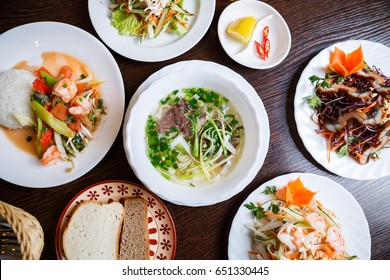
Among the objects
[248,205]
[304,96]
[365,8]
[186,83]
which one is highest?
[365,8]

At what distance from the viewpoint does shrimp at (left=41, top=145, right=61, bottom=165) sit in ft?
6.97

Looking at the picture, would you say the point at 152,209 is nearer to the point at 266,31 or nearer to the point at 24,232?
the point at 24,232

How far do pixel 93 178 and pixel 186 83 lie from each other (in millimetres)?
758

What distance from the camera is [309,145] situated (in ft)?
7.45

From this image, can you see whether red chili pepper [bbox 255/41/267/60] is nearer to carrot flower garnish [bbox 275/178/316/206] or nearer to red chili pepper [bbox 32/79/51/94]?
carrot flower garnish [bbox 275/178/316/206]

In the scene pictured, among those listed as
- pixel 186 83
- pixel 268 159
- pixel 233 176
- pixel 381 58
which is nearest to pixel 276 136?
pixel 268 159

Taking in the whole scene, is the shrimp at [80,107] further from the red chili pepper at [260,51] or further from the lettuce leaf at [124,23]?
the red chili pepper at [260,51]

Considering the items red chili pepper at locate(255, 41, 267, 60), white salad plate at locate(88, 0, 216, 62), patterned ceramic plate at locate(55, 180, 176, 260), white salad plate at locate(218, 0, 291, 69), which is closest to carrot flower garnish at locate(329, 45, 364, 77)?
white salad plate at locate(218, 0, 291, 69)

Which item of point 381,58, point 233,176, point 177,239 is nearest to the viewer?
point 233,176

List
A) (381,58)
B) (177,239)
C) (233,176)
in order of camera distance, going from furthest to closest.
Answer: (381,58) → (177,239) → (233,176)

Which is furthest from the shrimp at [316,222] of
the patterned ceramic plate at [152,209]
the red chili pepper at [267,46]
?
the red chili pepper at [267,46]

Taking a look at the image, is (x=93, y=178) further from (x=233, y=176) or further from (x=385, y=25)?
(x=385, y=25)

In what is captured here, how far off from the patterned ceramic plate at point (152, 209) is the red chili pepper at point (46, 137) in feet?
1.16

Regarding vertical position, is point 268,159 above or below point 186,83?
below
